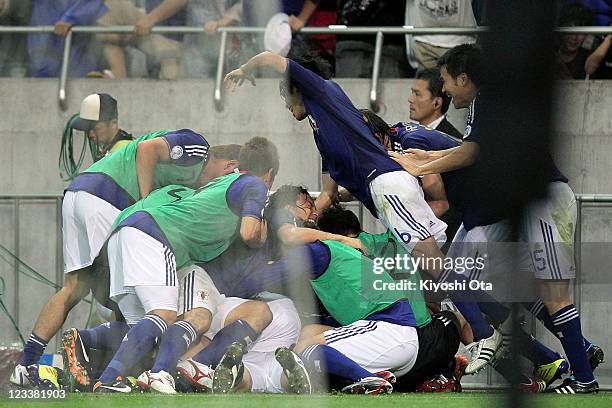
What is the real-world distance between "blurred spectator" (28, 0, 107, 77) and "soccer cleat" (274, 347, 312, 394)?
1183 mm

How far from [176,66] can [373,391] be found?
124 centimetres

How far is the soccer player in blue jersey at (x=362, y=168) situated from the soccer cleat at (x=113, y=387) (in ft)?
2.94

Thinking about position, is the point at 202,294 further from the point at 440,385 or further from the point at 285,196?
the point at 440,385

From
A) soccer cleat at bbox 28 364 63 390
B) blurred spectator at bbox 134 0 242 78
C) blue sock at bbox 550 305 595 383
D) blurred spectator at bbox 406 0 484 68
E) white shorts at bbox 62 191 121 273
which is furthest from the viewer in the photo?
white shorts at bbox 62 191 121 273

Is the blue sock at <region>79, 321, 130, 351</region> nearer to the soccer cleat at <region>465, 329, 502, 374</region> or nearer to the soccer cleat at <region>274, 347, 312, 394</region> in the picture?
the soccer cleat at <region>274, 347, 312, 394</region>

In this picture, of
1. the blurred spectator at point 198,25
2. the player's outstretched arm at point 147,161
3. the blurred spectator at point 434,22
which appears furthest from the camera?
the player's outstretched arm at point 147,161

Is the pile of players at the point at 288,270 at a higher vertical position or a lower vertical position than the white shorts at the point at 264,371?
higher

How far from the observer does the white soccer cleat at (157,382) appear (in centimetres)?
387

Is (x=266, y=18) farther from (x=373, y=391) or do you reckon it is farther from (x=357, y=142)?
(x=373, y=391)

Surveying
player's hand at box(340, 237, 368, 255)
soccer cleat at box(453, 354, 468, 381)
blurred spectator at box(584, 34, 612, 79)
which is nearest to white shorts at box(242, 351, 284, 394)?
player's hand at box(340, 237, 368, 255)

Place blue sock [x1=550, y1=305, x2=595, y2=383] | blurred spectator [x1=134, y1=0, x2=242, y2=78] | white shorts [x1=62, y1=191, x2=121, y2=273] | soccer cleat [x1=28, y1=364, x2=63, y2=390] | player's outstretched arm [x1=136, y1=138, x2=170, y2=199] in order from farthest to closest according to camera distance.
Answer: white shorts [x1=62, y1=191, x2=121, y2=273] → player's outstretched arm [x1=136, y1=138, x2=170, y2=199] → blue sock [x1=550, y1=305, x2=595, y2=383] → soccer cleat [x1=28, y1=364, x2=63, y2=390] → blurred spectator [x1=134, y1=0, x2=242, y2=78]

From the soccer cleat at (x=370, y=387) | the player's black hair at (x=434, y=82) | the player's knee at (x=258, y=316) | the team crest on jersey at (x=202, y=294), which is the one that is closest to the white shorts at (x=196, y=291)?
the team crest on jersey at (x=202, y=294)

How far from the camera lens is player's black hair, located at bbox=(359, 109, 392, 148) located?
4.15 m

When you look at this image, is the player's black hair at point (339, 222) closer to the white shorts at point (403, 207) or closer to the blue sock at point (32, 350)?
the white shorts at point (403, 207)
